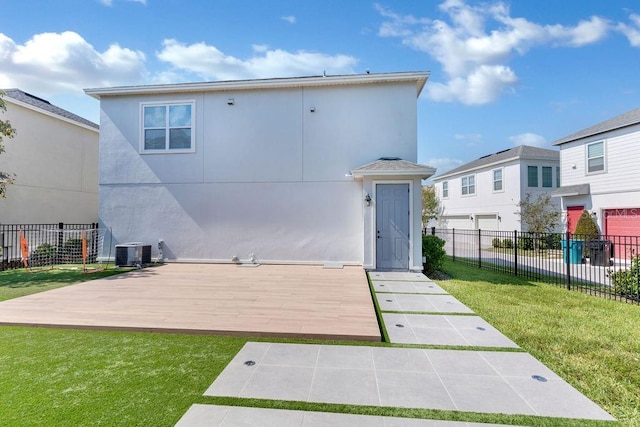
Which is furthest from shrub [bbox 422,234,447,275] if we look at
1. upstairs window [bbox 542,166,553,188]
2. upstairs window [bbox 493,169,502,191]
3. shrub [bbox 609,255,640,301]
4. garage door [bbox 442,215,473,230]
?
garage door [bbox 442,215,473,230]

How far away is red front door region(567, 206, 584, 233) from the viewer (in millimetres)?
14375

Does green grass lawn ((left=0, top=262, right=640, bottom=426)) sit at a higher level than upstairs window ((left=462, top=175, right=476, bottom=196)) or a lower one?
lower

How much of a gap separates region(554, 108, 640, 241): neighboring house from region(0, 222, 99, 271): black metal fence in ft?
69.0

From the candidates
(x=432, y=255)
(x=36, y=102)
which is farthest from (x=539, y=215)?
(x=36, y=102)

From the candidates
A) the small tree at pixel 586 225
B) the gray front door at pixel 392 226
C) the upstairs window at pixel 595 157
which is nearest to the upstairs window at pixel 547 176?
the upstairs window at pixel 595 157

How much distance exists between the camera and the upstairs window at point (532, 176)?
60.4ft

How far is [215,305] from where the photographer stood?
5.27 meters

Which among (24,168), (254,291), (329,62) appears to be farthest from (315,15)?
(24,168)

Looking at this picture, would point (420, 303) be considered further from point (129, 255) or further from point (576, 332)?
point (129, 255)

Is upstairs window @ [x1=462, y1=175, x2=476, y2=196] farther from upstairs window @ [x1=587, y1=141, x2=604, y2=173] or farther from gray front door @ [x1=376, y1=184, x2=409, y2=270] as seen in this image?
gray front door @ [x1=376, y1=184, x2=409, y2=270]

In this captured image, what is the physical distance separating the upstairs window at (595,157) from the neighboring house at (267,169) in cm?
1064

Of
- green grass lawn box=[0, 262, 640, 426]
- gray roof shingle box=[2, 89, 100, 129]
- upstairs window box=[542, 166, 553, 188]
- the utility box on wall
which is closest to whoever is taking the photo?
green grass lawn box=[0, 262, 640, 426]

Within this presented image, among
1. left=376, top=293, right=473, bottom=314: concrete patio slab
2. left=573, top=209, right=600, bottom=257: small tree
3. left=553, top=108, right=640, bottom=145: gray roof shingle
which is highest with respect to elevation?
left=553, top=108, right=640, bottom=145: gray roof shingle

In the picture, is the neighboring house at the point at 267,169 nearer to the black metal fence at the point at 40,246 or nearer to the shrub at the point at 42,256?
the black metal fence at the point at 40,246
